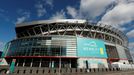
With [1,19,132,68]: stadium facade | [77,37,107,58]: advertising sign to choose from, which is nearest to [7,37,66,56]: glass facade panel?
[1,19,132,68]: stadium facade

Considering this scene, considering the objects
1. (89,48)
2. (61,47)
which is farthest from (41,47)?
(89,48)

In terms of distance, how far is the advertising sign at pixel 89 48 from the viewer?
4450 centimetres

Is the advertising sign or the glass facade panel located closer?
the glass facade panel

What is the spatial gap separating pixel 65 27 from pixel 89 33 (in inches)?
488

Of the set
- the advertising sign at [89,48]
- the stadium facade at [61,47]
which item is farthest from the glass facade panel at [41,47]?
the advertising sign at [89,48]

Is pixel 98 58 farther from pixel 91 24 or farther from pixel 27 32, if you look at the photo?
pixel 27 32

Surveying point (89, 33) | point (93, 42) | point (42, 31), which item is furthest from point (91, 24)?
point (42, 31)

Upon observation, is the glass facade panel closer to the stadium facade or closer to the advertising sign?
the stadium facade

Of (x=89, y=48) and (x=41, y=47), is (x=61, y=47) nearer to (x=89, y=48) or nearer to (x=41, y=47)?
(x=41, y=47)

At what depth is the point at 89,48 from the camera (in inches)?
1821

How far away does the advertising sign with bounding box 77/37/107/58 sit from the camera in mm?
44500

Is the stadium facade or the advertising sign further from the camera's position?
the advertising sign

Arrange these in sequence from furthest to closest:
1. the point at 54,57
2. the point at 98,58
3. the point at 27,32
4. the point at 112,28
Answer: the point at 112,28
the point at 27,32
the point at 98,58
the point at 54,57

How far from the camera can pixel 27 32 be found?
58.8 metres
